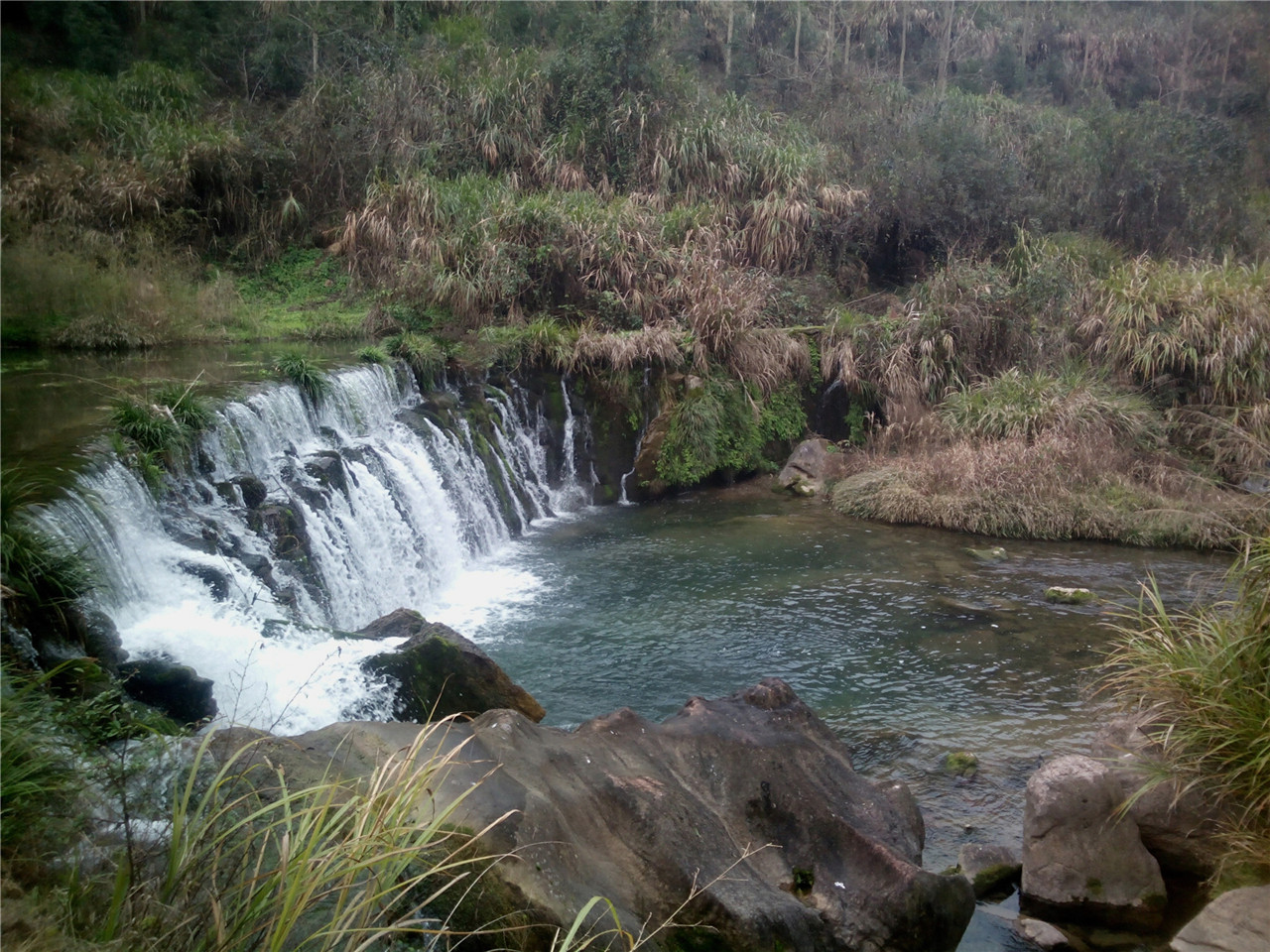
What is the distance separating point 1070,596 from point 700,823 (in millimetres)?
6180

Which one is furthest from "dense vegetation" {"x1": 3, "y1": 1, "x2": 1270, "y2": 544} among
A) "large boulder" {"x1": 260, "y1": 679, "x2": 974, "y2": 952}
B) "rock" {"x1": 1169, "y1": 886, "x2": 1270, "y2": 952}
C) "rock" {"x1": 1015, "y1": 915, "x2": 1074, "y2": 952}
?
"rock" {"x1": 1169, "y1": 886, "x2": 1270, "y2": 952}

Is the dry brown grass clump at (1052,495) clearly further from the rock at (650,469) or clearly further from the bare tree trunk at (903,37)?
the bare tree trunk at (903,37)

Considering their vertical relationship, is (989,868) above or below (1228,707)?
below

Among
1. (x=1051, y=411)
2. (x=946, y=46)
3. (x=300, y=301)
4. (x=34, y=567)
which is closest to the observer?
(x=34, y=567)

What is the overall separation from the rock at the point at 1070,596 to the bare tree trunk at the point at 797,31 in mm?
19396

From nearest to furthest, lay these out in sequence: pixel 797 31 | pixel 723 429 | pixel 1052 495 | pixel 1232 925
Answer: pixel 1232 925 < pixel 1052 495 < pixel 723 429 < pixel 797 31

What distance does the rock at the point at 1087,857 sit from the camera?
488 centimetres

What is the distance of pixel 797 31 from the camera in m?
25.3

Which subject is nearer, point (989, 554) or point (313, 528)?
point (313, 528)

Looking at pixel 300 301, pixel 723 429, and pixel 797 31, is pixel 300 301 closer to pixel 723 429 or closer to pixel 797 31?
pixel 723 429

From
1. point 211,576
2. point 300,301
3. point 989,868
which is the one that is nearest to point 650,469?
point 300,301

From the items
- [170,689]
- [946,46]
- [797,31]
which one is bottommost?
[170,689]

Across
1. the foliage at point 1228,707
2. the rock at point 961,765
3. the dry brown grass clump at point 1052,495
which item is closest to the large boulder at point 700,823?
the rock at point 961,765

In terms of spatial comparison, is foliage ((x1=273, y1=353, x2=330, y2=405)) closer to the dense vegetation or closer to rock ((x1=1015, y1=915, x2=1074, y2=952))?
the dense vegetation
